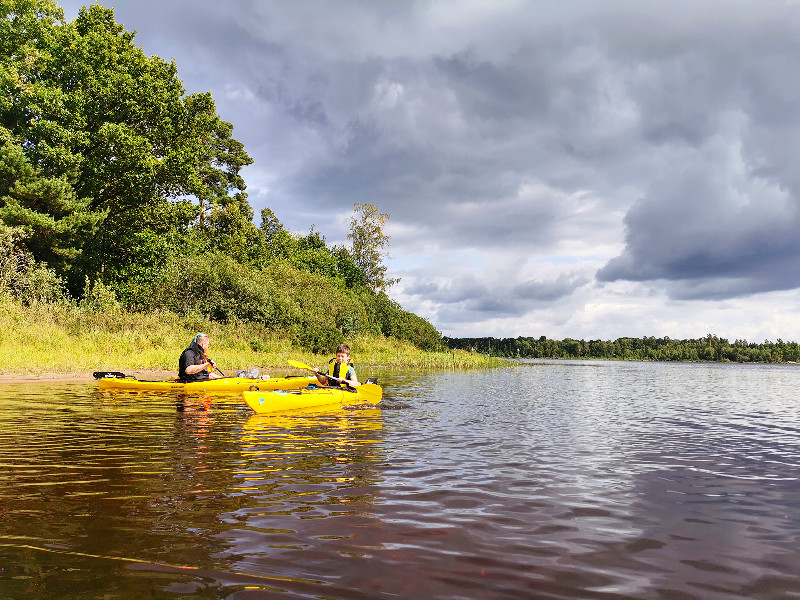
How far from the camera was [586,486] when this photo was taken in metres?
6.18

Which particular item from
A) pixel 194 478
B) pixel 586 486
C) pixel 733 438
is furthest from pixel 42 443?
pixel 733 438

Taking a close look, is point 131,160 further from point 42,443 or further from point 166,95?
point 42,443

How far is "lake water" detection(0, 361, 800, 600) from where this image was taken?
3467 mm

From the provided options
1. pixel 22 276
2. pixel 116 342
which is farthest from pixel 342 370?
pixel 22 276

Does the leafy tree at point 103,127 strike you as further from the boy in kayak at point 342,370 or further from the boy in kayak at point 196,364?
the boy in kayak at point 342,370

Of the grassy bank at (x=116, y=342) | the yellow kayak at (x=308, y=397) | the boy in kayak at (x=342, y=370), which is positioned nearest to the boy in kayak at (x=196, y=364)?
the yellow kayak at (x=308, y=397)

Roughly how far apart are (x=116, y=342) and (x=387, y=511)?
22.2 metres

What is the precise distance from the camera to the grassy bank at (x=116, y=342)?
64.7 ft

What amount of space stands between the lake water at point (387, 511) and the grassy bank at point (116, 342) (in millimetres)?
10532

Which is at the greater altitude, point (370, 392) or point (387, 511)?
point (370, 392)

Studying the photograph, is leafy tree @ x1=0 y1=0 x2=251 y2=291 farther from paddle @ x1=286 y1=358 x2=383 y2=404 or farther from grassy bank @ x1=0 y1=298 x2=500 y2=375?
paddle @ x1=286 y1=358 x2=383 y2=404

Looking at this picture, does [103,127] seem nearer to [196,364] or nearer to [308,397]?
[196,364]

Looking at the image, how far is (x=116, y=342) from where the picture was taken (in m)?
23.2

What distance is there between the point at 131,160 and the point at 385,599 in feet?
109
